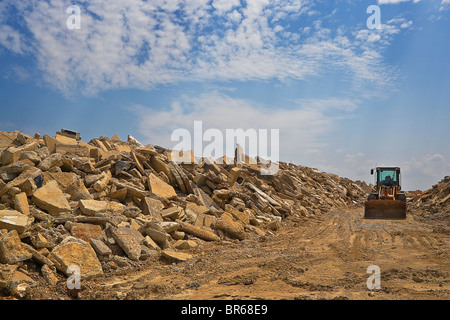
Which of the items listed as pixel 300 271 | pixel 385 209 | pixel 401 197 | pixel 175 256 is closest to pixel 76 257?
pixel 175 256

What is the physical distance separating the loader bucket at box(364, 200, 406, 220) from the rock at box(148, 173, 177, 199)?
29.8 feet

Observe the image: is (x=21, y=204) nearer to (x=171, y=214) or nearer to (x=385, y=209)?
(x=171, y=214)

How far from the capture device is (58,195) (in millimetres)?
7609

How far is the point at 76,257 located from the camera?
5.71 m

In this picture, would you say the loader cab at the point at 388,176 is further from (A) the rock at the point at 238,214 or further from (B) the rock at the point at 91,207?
(B) the rock at the point at 91,207

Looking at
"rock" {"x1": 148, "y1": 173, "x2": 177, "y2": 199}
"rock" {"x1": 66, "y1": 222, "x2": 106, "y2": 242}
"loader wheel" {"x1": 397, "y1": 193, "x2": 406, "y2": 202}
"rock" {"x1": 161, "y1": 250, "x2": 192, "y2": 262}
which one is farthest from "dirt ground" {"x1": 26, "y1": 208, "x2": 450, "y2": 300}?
"loader wheel" {"x1": 397, "y1": 193, "x2": 406, "y2": 202}

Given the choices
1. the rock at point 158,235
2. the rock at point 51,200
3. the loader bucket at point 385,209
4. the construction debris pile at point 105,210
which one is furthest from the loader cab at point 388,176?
the rock at point 51,200

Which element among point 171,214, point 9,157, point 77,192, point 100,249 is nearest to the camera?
point 100,249

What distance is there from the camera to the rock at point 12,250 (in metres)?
5.20

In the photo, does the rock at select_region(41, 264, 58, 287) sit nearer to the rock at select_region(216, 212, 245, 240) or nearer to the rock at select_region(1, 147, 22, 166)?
the rock at select_region(1, 147, 22, 166)

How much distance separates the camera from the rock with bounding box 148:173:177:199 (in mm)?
9992

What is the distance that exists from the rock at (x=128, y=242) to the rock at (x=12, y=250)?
1.61 metres

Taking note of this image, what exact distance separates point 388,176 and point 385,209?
2.58 meters

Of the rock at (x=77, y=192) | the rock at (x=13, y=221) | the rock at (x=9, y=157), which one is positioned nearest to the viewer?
the rock at (x=13, y=221)
